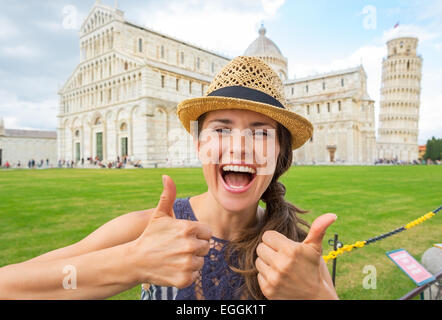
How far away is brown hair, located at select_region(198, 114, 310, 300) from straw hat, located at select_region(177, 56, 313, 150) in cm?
11

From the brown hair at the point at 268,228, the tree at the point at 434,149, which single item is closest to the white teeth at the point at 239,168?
the brown hair at the point at 268,228

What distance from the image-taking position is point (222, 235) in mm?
1419

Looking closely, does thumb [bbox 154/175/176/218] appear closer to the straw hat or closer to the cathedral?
the straw hat

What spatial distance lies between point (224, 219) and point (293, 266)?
0.59 meters

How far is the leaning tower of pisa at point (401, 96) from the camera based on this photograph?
194ft

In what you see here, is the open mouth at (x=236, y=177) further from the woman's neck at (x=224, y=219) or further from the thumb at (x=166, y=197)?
the thumb at (x=166, y=197)

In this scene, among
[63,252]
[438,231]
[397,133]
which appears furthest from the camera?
[397,133]

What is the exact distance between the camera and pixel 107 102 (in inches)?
1325

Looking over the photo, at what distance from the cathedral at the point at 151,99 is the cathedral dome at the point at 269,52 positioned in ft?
0.90

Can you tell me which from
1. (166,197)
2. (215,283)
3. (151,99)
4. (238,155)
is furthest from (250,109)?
(151,99)
